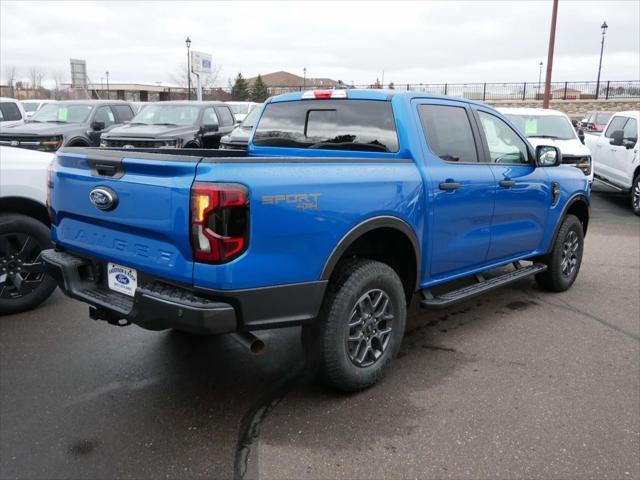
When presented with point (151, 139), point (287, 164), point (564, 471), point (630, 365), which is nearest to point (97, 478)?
point (287, 164)

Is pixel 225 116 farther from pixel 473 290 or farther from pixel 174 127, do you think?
pixel 473 290

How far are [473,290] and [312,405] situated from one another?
1.71m

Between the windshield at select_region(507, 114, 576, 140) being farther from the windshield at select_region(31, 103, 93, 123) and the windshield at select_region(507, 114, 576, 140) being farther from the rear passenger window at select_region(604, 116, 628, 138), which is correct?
the windshield at select_region(31, 103, 93, 123)

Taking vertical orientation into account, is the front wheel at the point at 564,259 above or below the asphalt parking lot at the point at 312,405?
above

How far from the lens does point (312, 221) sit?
120 inches

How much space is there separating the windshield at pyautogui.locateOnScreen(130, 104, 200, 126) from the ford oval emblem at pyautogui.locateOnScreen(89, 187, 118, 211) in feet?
34.1

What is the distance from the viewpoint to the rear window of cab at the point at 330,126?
13.1 ft

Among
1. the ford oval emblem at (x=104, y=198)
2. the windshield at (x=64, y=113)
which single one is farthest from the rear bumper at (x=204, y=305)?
the windshield at (x=64, y=113)

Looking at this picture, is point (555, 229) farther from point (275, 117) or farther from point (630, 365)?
point (275, 117)

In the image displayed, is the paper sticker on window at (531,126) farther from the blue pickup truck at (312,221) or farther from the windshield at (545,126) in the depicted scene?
the blue pickup truck at (312,221)

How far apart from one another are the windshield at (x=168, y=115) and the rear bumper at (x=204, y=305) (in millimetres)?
10491

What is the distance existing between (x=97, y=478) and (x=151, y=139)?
10.0 metres

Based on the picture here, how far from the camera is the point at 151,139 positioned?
11.9 m

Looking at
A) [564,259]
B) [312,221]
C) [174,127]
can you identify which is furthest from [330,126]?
[174,127]
